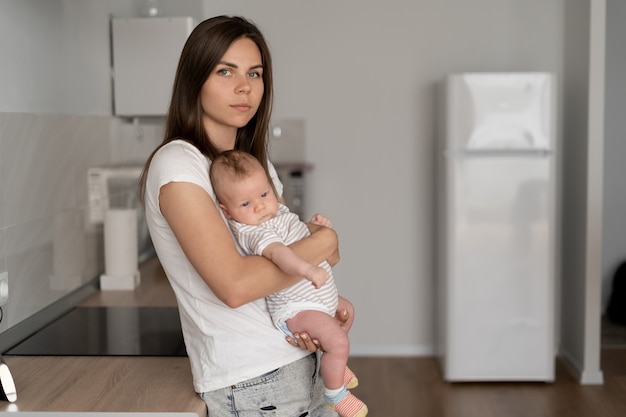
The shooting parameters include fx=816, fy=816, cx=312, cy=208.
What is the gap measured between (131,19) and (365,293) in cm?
228

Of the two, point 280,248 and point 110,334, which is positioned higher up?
point 280,248

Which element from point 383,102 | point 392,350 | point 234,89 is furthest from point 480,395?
point 234,89

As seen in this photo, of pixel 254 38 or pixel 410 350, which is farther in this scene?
pixel 410 350

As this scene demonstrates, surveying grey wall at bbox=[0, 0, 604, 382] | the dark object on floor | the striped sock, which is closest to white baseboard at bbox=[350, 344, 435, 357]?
grey wall at bbox=[0, 0, 604, 382]

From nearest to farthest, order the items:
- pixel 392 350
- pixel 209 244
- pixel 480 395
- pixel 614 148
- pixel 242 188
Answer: pixel 209 244, pixel 242 188, pixel 480 395, pixel 392 350, pixel 614 148

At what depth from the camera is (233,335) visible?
64.2 inches

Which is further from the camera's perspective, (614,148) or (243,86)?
(614,148)

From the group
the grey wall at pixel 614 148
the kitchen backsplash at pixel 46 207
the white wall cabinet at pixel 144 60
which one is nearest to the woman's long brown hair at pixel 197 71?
the kitchen backsplash at pixel 46 207

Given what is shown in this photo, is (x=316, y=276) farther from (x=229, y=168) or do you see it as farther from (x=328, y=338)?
(x=229, y=168)

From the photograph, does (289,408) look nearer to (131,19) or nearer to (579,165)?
(131,19)

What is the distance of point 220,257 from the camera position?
1.52 meters

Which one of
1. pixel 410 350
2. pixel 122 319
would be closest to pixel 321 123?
pixel 410 350

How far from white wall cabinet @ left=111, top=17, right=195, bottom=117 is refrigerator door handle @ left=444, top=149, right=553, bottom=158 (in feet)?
5.23

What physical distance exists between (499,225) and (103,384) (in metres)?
2.90
